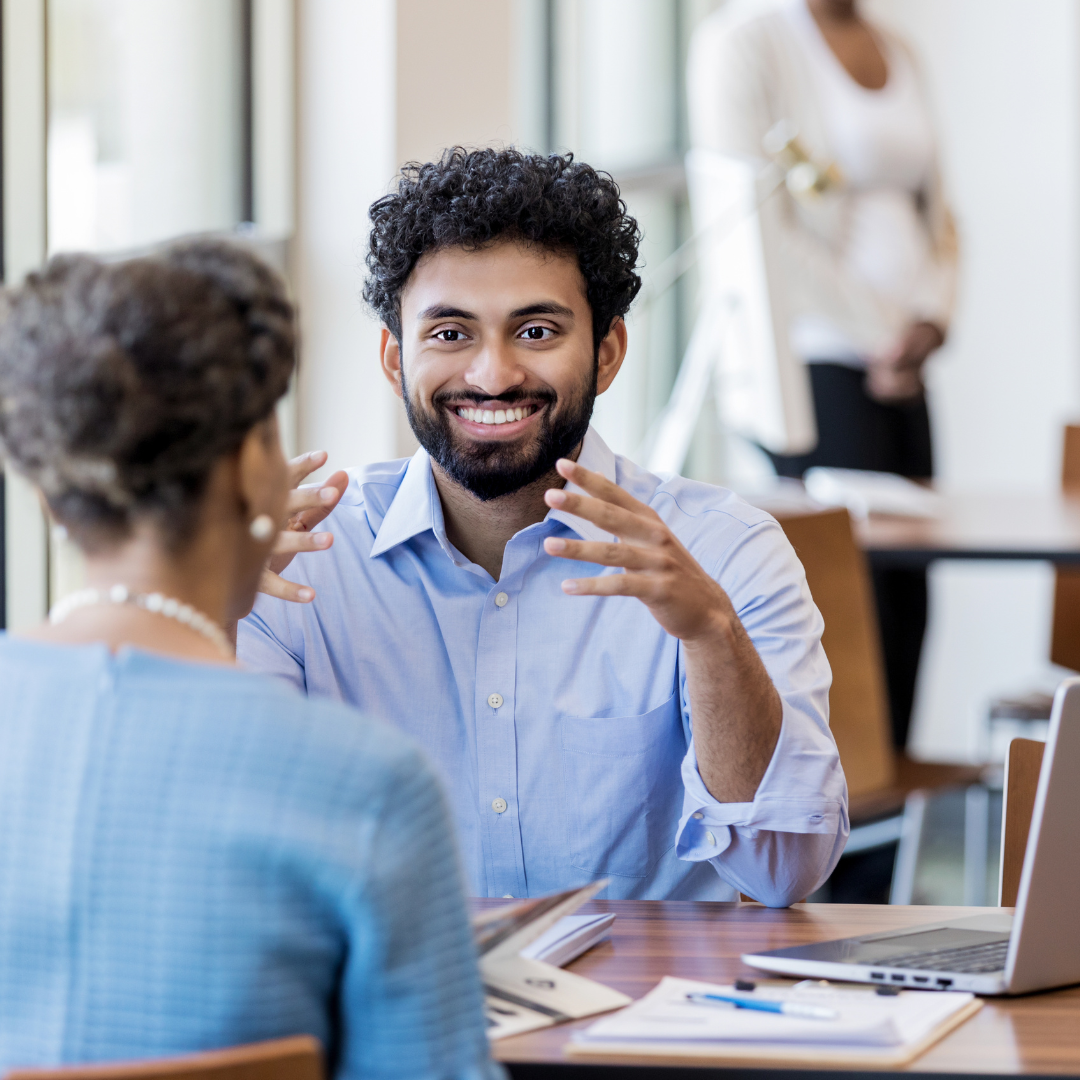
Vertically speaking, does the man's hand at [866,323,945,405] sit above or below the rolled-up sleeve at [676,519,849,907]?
above

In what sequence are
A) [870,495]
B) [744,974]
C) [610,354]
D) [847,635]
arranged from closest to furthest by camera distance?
1. [744,974]
2. [610,354]
3. [847,635]
4. [870,495]

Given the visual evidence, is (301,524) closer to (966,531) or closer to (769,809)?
(769,809)

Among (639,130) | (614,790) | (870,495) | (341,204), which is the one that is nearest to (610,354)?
(614,790)

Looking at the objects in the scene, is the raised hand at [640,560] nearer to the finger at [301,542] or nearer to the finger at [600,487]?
the finger at [600,487]

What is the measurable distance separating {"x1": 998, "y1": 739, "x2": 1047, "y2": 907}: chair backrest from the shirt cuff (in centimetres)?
15

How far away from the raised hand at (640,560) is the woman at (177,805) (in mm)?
385

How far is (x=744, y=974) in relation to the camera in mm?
1074

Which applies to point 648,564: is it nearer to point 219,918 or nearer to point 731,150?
point 219,918

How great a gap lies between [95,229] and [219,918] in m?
1.87

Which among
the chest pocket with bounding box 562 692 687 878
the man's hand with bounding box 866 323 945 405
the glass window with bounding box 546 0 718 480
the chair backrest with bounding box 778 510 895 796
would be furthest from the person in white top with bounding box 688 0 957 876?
the chest pocket with bounding box 562 692 687 878

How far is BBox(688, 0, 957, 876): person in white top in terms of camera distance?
3.22 m

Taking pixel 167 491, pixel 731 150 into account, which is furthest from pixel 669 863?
pixel 731 150

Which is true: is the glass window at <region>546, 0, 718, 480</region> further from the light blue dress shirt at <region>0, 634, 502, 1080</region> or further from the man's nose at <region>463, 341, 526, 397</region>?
the light blue dress shirt at <region>0, 634, 502, 1080</region>

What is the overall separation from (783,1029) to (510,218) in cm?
85
